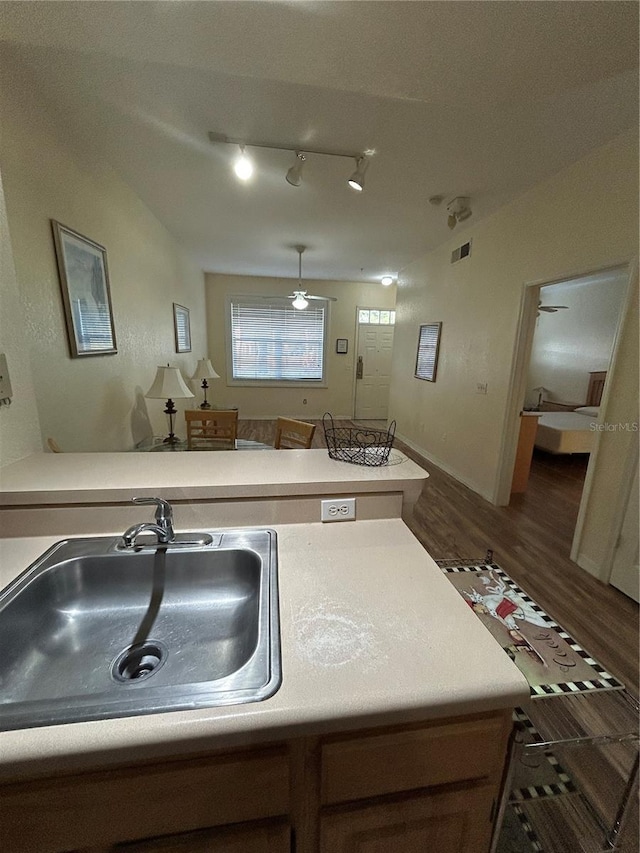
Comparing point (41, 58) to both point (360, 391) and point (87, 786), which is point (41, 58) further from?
point (360, 391)

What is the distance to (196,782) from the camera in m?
0.55

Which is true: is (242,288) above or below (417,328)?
above

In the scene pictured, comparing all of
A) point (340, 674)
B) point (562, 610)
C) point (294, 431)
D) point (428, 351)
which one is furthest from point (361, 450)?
point (428, 351)

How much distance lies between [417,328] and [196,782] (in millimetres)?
4817

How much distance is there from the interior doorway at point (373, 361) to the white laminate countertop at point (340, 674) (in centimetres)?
586

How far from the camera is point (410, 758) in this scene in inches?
24.1

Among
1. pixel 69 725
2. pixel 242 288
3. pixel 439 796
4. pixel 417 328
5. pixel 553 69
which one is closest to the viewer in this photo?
pixel 69 725

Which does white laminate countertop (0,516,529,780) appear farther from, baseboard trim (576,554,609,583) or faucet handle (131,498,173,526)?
baseboard trim (576,554,609,583)

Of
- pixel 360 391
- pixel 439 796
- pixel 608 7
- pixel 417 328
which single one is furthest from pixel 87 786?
pixel 360 391

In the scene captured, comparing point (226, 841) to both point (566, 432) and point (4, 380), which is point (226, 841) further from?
point (566, 432)

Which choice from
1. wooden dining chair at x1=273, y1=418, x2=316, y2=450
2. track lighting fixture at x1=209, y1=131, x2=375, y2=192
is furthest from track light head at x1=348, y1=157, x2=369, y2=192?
wooden dining chair at x1=273, y1=418, x2=316, y2=450

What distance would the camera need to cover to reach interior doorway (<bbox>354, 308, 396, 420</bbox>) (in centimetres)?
641

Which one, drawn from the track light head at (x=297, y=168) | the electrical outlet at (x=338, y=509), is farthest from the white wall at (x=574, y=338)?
the electrical outlet at (x=338, y=509)

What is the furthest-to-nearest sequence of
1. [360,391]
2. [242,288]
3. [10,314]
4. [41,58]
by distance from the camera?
[360,391] → [242,288] → [41,58] → [10,314]
